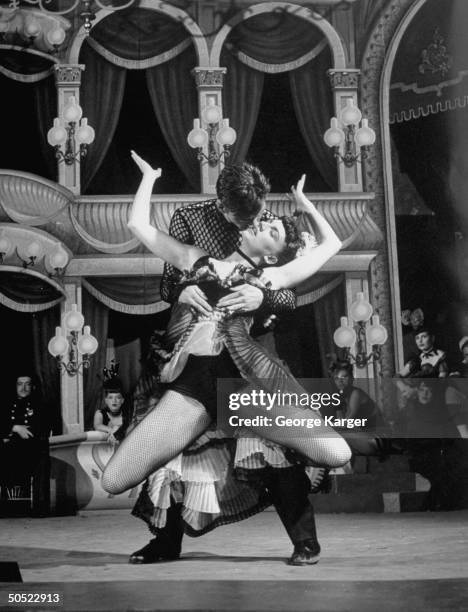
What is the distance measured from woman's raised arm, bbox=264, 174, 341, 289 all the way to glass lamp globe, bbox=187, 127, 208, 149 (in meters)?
0.56

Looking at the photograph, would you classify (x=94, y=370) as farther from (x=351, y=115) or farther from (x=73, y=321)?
(x=351, y=115)

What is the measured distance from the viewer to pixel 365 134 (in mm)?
5246

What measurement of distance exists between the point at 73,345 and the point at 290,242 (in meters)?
1.25

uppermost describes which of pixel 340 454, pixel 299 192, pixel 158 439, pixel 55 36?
pixel 55 36

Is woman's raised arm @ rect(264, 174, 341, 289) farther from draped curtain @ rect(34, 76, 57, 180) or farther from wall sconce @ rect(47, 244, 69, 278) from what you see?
draped curtain @ rect(34, 76, 57, 180)

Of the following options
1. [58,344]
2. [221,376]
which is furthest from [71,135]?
[221,376]

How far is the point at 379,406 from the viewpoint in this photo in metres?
4.98

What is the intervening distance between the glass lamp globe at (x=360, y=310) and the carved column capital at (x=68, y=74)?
1.88m

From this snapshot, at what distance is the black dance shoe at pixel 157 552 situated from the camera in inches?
177

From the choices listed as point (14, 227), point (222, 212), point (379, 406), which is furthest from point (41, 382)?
point (379, 406)

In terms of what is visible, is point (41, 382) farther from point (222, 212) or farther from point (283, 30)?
point (283, 30)

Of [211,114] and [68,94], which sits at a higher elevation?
[68,94]

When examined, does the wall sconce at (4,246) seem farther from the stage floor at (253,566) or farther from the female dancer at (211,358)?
the stage floor at (253,566)

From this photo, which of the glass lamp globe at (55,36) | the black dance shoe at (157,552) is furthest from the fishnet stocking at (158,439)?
the glass lamp globe at (55,36)
